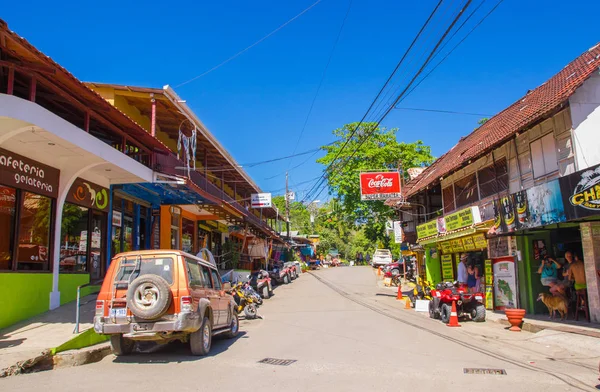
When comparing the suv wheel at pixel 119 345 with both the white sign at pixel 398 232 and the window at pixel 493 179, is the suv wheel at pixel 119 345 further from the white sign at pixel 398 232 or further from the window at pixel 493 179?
the white sign at pixel 398 232

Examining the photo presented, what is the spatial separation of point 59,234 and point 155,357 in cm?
605

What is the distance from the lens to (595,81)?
12.8 metres

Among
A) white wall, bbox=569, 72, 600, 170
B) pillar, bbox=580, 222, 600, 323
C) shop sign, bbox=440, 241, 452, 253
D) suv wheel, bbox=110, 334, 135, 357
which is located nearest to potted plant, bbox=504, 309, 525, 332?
pillar, bbox=580, 222, 600, 323

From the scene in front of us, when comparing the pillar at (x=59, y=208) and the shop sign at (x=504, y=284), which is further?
the shop sign at (x=504, y=284)

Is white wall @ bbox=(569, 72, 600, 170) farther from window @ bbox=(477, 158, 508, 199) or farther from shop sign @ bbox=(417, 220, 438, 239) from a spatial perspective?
shop sign @ bbox=(417, 220, 438, 239)

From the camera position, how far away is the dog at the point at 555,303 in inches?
508

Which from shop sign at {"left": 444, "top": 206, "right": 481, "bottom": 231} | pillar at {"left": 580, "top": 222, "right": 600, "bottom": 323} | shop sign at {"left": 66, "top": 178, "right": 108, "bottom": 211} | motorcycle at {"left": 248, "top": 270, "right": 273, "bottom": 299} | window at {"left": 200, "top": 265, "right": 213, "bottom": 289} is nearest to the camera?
window at {"left": 200, "top": 265, "right": 213, "bottom": 289}

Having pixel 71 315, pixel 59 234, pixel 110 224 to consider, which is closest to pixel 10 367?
pixel 71 315

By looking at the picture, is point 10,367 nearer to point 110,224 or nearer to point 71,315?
point 71,315

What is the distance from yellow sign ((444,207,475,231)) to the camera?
55.6ft

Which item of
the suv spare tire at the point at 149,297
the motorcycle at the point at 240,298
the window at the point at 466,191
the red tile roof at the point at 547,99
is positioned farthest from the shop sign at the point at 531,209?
the suv spare tire at the point at 149,297

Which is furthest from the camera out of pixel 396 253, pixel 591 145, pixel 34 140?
pixel 396 253

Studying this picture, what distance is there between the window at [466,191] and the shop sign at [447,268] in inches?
122

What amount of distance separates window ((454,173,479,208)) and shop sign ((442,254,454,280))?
122 inches
